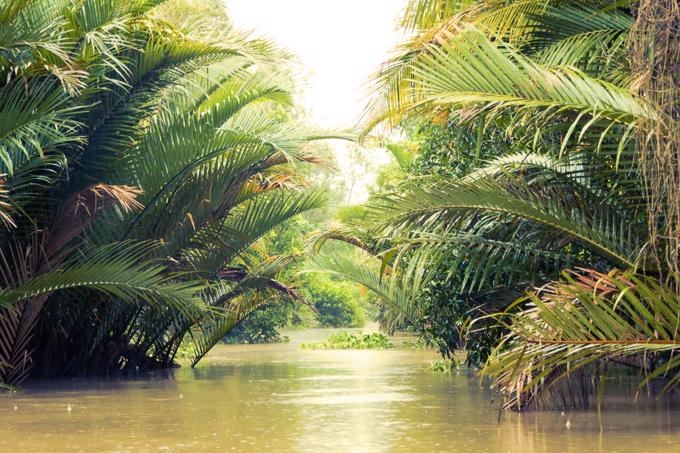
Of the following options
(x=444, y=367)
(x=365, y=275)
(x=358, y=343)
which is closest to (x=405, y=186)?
(x=365, y=275)

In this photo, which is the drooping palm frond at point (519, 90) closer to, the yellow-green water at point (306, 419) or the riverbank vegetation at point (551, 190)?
the riverbank vegetation at point (551, 190)

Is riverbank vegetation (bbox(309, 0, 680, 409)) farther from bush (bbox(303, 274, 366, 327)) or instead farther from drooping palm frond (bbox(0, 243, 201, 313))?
bush (bbox(303, 274, 366, 327))

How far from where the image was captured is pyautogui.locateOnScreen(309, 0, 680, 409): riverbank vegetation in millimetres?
6793

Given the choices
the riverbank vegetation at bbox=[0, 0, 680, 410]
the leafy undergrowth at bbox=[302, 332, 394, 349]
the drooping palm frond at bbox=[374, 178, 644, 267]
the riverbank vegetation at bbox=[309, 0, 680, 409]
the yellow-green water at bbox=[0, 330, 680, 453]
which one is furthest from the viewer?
the leafy undergrowth at bbox=[302, 332, 394, 349]

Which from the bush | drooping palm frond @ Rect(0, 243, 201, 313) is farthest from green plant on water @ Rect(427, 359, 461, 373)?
the bush

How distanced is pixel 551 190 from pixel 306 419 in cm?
298

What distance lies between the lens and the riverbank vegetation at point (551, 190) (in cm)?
679

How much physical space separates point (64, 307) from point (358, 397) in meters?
4.42

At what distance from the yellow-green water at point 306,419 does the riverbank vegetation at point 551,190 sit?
1.37 feet

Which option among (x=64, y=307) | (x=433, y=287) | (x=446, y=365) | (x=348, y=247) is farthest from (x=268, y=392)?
(x=348, y=247)

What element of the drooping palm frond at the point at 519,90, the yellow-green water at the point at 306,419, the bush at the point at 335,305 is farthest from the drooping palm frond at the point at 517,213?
the bush at the point at 335,305

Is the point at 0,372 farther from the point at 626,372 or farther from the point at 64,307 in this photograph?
the point at 626,372

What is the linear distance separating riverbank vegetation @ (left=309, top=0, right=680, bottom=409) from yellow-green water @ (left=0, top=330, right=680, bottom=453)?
1.37ft

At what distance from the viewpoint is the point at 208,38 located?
1302 centimetres
